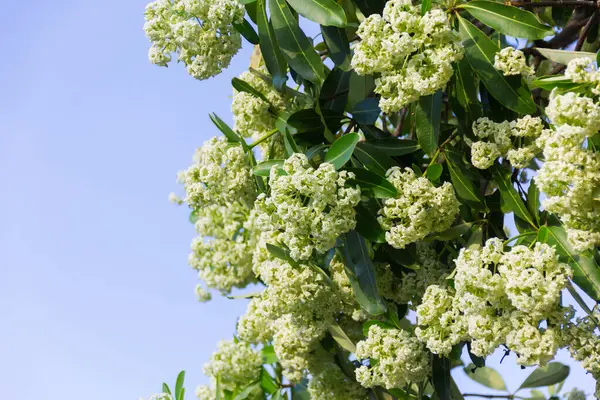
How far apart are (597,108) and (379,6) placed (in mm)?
1258

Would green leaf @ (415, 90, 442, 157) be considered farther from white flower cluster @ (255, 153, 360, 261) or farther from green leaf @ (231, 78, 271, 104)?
green leaf @ (231, 78, 271, 104)

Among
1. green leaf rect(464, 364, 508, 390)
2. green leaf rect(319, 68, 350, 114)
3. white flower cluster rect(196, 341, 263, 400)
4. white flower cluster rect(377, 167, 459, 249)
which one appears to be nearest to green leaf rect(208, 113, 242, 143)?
green leaf rect(319, 68, 350, 114)

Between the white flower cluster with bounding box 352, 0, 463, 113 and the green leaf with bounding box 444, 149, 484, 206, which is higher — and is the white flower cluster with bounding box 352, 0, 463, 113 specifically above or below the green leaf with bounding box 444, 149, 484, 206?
above

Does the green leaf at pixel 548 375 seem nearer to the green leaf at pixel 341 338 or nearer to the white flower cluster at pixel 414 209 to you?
the green leaf at pixel 341 338

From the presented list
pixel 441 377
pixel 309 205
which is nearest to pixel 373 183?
pixel 309 205

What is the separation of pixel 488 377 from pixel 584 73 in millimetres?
2857

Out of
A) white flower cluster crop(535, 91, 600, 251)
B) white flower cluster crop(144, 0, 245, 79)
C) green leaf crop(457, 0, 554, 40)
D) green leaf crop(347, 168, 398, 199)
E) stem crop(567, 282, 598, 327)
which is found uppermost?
white flower cluster crop(144, 0, 245, 79)

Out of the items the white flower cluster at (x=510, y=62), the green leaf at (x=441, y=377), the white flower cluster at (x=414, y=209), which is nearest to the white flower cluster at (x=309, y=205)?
the white flower cluster at (x=414, y=209)

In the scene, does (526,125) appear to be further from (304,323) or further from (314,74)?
(304,323)

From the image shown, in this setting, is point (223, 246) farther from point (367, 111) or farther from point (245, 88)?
point (367, 111)

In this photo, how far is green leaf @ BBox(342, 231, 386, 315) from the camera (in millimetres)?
3662

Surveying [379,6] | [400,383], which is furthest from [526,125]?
[400,383]

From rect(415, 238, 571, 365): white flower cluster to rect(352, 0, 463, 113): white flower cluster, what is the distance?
64 cm

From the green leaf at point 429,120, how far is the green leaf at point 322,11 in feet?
1.49
